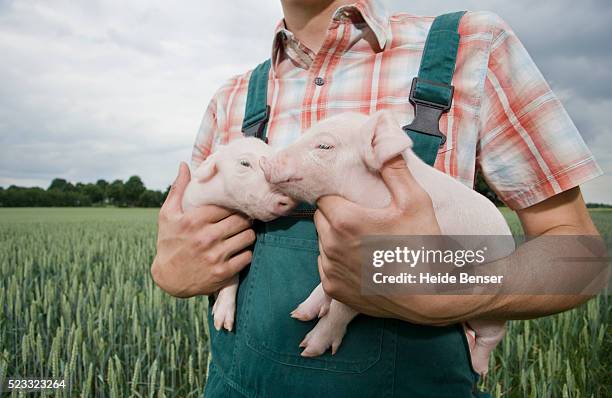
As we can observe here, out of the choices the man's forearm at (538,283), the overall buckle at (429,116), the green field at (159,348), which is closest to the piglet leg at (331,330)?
the man's forearm at (538,283)

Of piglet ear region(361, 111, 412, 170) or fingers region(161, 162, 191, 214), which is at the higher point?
piglet ear region(361, 111, 412, 170)

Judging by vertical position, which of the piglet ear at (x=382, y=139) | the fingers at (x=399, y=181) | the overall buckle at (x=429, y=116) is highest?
the overall buckle at (x=429, y=116)

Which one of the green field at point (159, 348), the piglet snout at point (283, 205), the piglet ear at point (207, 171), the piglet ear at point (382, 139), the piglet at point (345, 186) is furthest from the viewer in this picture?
the green field at point (159, 348)

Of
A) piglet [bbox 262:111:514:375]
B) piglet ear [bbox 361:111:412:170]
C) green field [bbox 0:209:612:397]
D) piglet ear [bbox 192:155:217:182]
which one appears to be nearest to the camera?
piglet ear [bbox 361:111:412:170]

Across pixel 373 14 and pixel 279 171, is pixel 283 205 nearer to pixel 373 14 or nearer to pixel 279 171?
pixel 279 171

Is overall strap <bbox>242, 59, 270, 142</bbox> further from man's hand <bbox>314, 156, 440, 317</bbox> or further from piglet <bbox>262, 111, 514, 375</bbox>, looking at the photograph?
Result: man's hand <bbox>314, 156, 440, 317</bbox>

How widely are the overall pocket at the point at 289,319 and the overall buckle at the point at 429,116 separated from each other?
1.41 ft

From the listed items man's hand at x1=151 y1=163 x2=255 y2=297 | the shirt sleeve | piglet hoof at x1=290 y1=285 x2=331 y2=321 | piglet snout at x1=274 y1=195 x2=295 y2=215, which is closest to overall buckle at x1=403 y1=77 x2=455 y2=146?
the shirt sleeve

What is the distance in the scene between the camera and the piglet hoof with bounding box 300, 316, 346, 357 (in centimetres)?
125

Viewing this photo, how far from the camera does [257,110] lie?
166 centimetres

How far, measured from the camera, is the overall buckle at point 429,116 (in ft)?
4.26

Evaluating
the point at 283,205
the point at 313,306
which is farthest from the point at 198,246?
the point at 313,306

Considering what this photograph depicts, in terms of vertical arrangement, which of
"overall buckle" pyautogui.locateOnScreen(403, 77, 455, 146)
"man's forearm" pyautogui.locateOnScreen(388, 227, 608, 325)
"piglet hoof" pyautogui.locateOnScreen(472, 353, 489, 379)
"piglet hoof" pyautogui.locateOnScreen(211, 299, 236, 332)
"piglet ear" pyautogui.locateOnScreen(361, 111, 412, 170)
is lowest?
"piglet hoof" pyautogui.locateOnScreen(472, 353, 489, 379)

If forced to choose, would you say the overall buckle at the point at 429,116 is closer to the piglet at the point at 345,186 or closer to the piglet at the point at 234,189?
the piglet at the point at 345,186
